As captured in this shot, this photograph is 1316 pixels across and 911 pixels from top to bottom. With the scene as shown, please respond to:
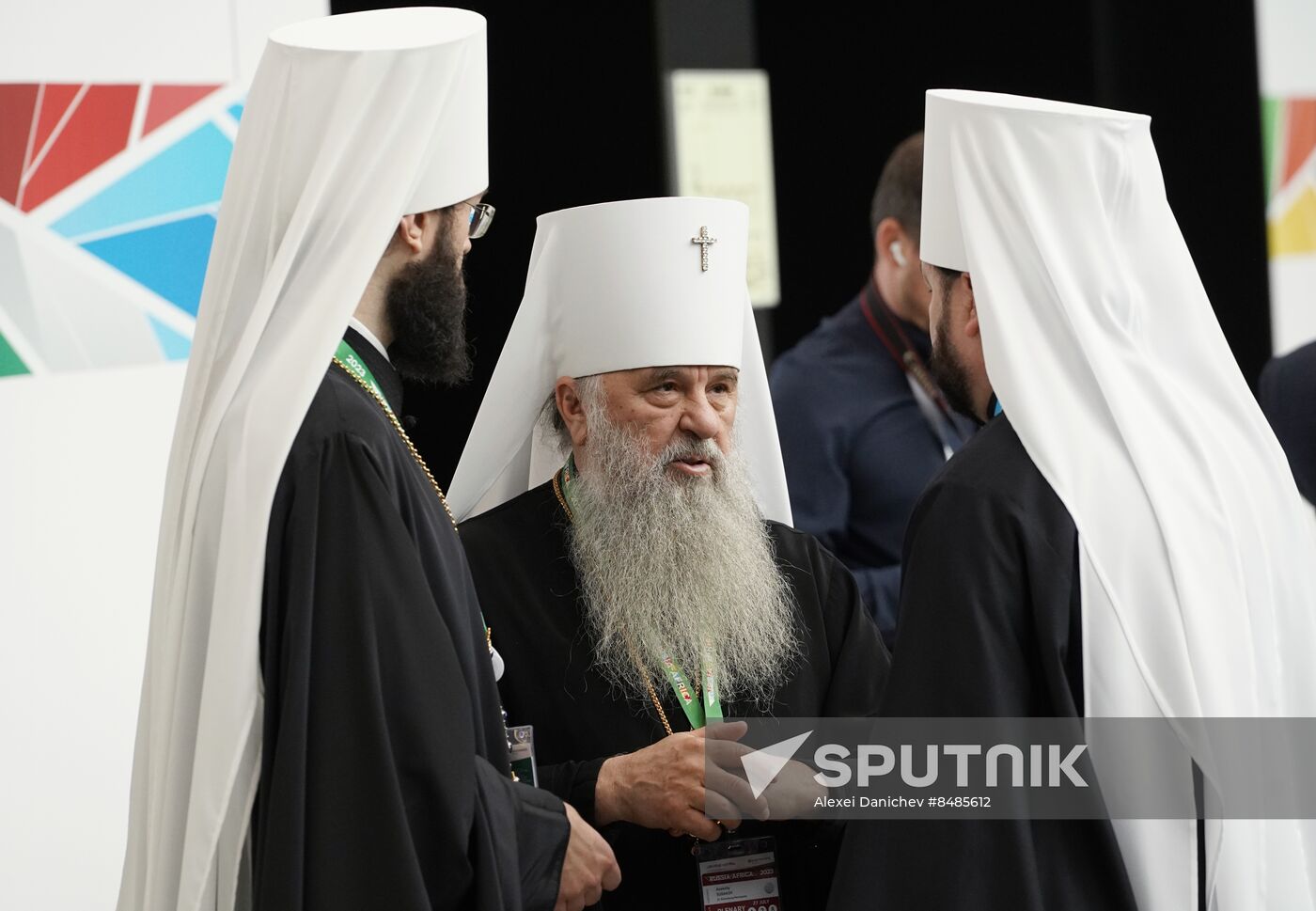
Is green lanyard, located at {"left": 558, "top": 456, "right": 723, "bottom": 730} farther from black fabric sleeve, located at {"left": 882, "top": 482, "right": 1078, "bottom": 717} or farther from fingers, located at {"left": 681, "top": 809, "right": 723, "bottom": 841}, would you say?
black fabric sleeve, located at {"left": 882, "top": 482, "right": 1078, "bottom": 717}

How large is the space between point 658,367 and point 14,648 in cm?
179

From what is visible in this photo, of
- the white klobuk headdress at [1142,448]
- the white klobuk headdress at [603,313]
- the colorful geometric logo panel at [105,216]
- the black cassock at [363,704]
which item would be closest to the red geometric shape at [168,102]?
the colorful geometric logo panel at [105,216]

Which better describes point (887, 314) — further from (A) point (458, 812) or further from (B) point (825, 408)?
Result: (A) point (458, 812)

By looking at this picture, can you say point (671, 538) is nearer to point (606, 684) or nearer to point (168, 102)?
point (606, 684)

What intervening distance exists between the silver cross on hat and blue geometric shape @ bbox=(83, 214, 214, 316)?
4.75 ft

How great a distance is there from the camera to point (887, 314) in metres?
4.67

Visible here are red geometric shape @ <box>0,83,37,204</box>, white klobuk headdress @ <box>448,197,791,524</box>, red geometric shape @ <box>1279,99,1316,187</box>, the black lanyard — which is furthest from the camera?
red geometric shape @ <box>1279,99,1316,187</box>

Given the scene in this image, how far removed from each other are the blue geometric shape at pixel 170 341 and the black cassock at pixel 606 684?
1.27 meters

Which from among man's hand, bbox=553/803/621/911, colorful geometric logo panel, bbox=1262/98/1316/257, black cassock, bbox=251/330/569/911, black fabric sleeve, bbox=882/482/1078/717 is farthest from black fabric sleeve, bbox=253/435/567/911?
colorful geometric logo panel, bbox=1262/98/1316/257

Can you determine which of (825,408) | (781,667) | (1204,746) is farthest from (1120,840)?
(825,408)

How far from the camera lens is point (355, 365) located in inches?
92.6

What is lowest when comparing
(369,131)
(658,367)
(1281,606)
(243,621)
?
(1281,606)

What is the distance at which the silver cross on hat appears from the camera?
10.7ft

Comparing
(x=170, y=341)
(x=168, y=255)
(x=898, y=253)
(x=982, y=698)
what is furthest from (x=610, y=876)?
(x=898, y=253)
